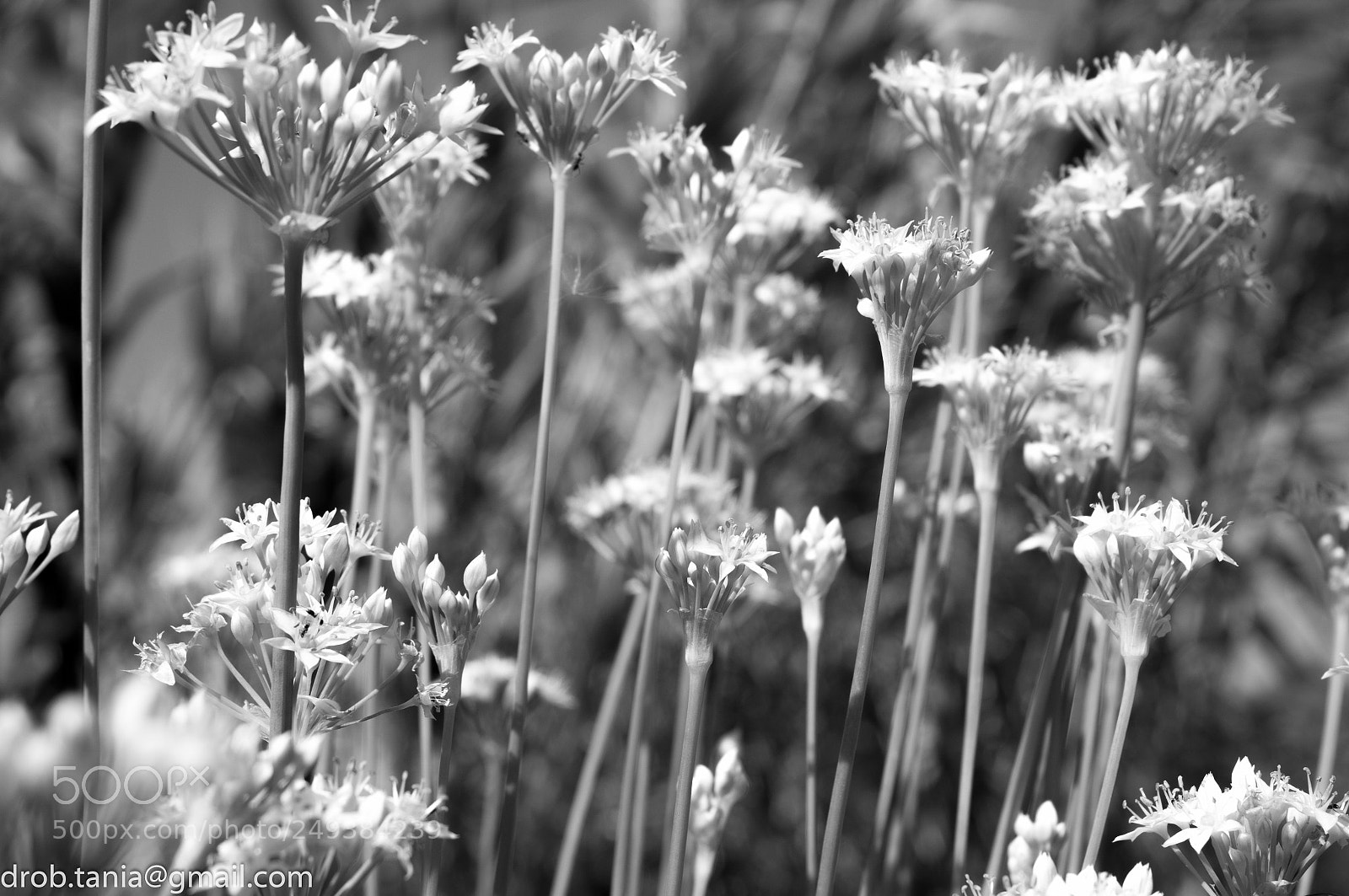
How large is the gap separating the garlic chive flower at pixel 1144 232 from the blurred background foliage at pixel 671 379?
1761 millimetres

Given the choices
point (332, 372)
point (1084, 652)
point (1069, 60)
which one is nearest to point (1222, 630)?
point (1069, 60)

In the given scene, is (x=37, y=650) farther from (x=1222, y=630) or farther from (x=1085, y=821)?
(x=1222, y=630)

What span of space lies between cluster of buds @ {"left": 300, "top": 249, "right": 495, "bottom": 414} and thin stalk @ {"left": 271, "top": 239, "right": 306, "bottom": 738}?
1.22 ft

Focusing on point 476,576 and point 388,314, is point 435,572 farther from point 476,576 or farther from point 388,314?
point 388,314

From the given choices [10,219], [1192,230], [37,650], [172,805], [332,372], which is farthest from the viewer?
[10,219]

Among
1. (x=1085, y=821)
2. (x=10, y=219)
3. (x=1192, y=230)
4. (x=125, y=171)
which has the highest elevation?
(x=125, y=171)

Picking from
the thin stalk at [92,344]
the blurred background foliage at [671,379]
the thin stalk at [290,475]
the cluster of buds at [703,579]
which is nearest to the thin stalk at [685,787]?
the cluster of buds at [703,579]

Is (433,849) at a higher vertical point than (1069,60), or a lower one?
lower

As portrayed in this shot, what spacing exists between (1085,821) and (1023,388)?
0.46m

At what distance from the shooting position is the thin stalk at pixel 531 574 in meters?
0.89

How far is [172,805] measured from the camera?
0.63 meters

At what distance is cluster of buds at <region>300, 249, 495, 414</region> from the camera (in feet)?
3.72

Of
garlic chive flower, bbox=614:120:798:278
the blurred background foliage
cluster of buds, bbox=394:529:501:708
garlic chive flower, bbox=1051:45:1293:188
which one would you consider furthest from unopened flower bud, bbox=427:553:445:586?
the blurred background foliage

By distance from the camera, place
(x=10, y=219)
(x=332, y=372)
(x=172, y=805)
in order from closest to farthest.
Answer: (x=172, y=805)
(x=332, y=372)
(x=10, y=219)
